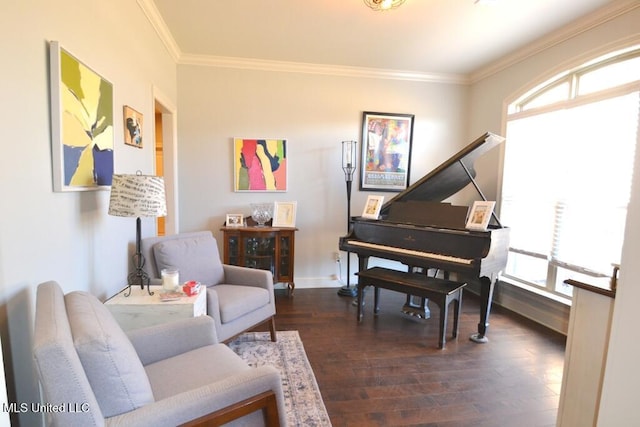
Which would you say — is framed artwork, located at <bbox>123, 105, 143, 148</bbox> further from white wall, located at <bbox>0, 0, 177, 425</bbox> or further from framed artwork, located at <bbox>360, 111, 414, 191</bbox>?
framed artwork, located at <bbox>360, 111, 414, 191</bbox>

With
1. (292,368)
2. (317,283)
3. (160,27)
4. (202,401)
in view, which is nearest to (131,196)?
(202,401)

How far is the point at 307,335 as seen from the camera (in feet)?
9.13

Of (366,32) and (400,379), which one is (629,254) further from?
(366,32)

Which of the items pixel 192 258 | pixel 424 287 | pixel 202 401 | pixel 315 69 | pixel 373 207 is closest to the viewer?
pixel 202 401

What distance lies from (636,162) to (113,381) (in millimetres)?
1800

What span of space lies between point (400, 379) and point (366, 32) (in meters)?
3.01

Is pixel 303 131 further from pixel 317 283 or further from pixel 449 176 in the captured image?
pixel 317 283

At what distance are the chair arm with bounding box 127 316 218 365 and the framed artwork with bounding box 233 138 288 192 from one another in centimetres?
239

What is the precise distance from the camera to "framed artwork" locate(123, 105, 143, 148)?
7.25 ft

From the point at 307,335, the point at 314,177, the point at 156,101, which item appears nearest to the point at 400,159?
the point at 314,177

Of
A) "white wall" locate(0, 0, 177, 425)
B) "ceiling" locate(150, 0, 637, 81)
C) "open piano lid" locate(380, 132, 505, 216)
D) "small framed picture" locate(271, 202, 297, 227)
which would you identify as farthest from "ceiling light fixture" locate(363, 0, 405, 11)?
"small framed picture" locate(271, 202, 297, 227)

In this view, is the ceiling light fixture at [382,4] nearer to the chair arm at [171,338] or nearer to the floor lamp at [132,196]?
the floor lamp at [132,196]

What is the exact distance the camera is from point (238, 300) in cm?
231

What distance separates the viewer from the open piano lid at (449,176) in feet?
8.61
